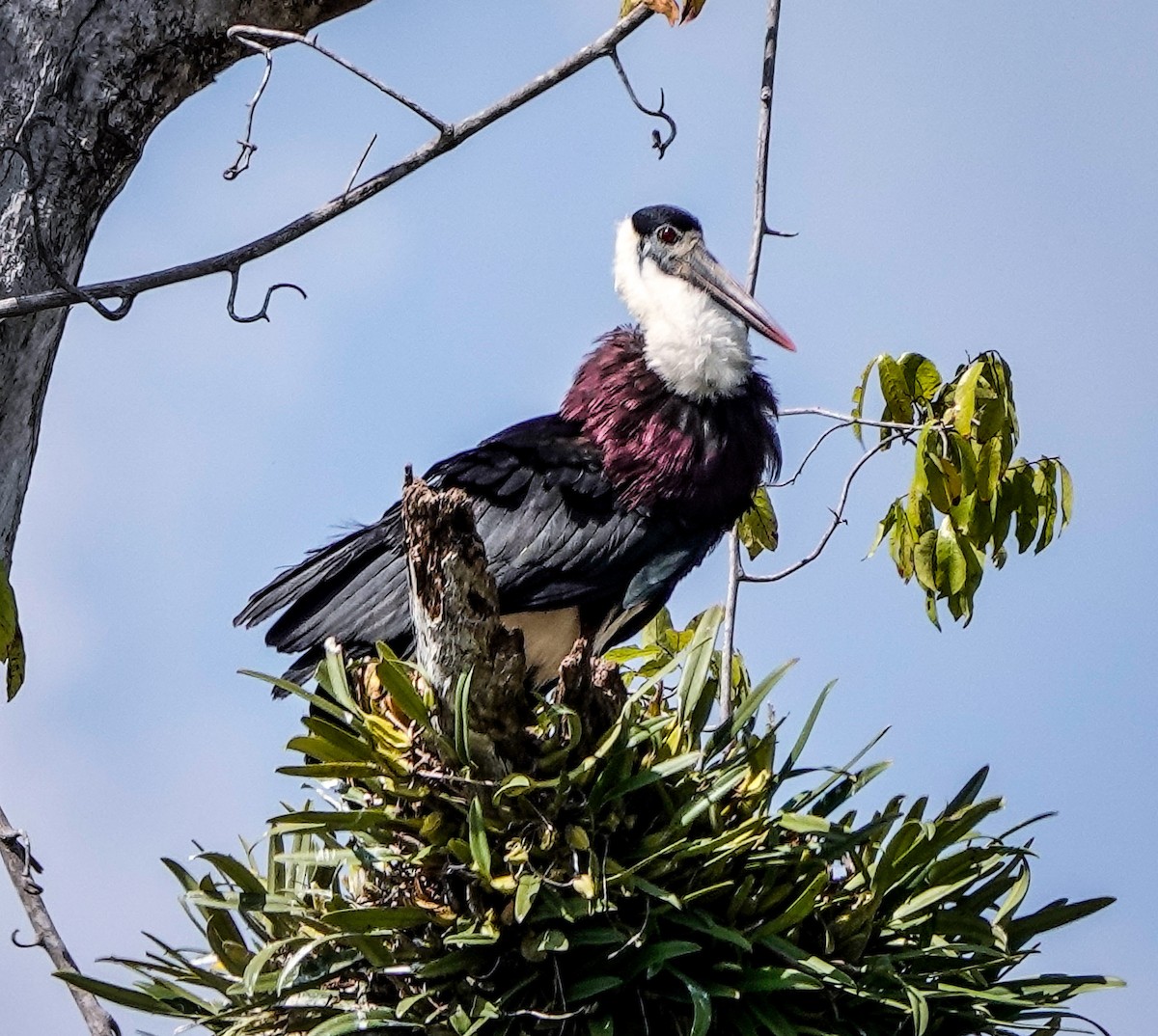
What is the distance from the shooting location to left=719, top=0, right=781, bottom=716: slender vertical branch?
3791 millimetres

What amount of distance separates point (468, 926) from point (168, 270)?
1.44 m

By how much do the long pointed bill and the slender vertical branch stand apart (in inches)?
31.7

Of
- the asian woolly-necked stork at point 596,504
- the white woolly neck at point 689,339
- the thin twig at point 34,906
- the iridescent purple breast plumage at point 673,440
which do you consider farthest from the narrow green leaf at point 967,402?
the thin twig at point 34,906

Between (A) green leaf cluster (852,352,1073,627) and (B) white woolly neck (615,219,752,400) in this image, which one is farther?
(B) white woolly neck (615,219,752,400)

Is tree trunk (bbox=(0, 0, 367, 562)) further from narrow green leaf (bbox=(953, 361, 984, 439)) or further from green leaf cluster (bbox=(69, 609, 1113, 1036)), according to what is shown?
narrow green leaf (bbox=(953, 361, 984, 439))

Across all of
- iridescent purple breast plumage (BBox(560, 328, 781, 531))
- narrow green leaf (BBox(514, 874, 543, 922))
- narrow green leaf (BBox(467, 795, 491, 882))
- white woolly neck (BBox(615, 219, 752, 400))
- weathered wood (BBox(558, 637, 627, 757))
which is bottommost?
narrow green leaf (BBox(514, 874, 543, 922))

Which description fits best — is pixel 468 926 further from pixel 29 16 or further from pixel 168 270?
pixel 29 16

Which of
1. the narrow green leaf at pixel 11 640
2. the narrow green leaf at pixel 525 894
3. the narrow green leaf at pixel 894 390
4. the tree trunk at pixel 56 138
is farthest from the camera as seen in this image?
the narrow green leaf at pixel 894 390

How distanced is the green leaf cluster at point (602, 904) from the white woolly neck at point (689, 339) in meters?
1.55

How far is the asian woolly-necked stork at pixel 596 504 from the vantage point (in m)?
4.78

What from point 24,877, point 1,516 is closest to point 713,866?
point 24,877

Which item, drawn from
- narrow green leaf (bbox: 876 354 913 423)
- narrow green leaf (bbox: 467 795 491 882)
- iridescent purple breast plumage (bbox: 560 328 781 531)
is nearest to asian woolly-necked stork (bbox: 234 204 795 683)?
iridescent purple breast plumage (bbox: 560 328 781 531)

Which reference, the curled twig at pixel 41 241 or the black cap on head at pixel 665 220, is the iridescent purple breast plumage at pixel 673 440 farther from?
Answer: the curled twig at pixel 41 241

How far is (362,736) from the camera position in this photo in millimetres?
3438
